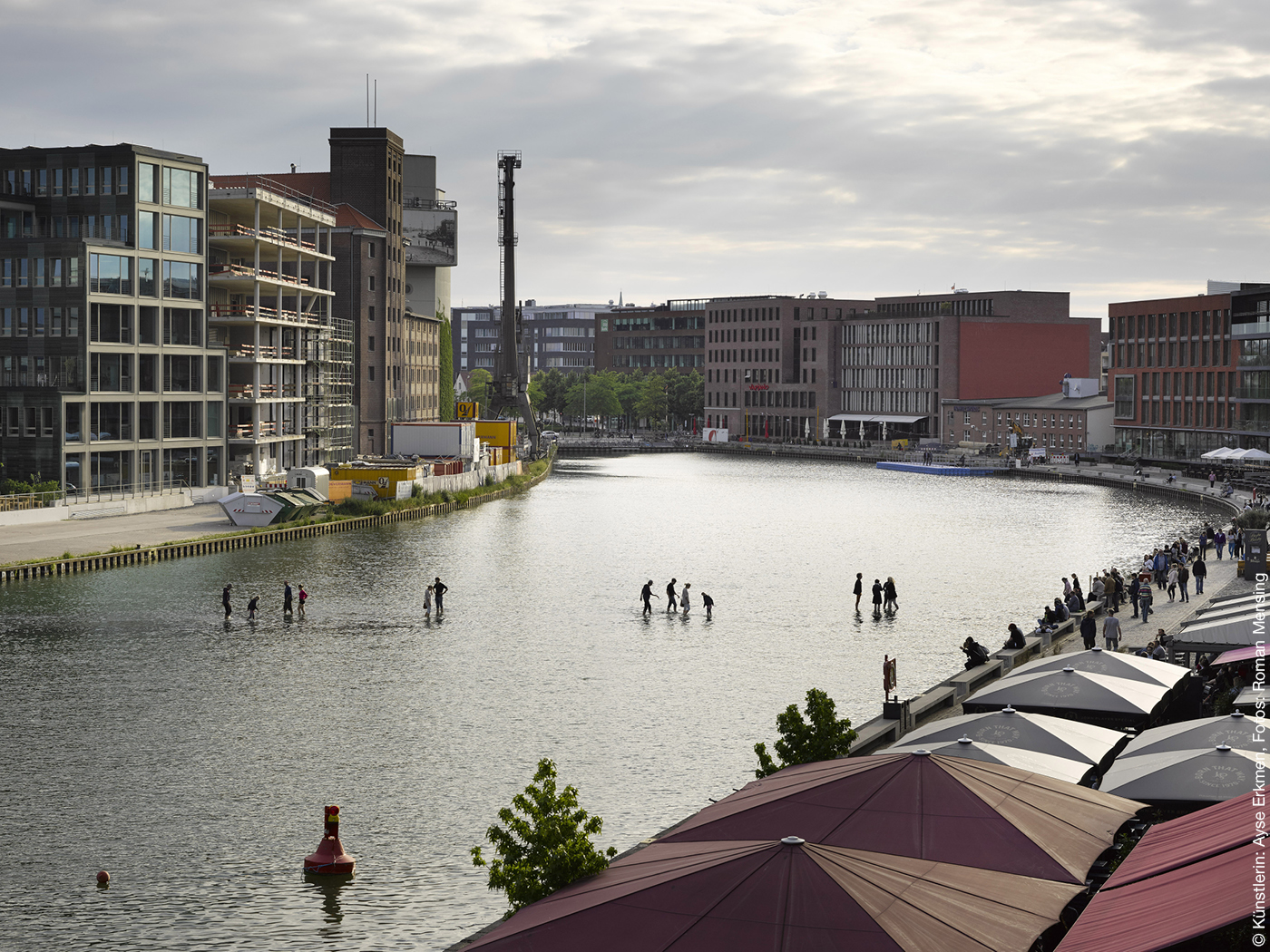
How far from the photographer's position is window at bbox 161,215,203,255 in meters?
85.1

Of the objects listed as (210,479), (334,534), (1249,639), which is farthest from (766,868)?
(210,479)

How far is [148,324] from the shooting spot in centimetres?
8381

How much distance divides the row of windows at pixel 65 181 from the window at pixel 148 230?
1877 millimetres

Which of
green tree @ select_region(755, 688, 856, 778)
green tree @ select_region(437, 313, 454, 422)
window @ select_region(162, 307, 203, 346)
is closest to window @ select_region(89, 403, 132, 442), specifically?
window @ select_region(162, 307, 203, 346)

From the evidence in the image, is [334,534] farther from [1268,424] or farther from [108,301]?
[1268,424]

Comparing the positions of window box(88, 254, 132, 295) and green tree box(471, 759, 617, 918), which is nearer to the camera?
green tree box(471, 759, 617, 918)

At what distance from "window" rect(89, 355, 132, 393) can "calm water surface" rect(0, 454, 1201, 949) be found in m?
17.5

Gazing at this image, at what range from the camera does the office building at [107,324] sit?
77375 millimetres

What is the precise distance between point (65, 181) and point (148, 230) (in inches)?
237

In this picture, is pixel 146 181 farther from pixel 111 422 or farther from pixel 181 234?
pixel 111 422

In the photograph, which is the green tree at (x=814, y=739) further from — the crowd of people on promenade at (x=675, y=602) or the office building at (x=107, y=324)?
the office building at (x=107, y=324)

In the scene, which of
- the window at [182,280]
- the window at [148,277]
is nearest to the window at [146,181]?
the window at [148,277]

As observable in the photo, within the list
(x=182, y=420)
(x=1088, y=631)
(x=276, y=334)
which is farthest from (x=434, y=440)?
(x=1088, y=631)

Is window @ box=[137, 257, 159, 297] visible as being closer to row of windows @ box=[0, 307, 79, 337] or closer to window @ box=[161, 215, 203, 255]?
window @ box=[161, 215, 203, 255]
